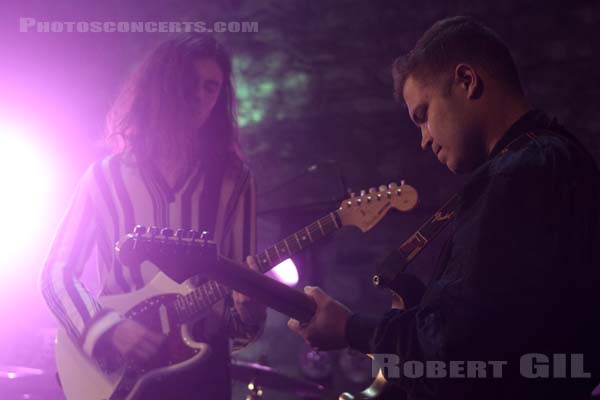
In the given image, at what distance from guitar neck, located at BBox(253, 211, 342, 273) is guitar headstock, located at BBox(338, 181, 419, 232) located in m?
0.06

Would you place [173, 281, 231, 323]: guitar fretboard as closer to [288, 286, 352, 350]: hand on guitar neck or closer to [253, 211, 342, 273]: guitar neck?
[253, 211, 342, 273]: guitar neck

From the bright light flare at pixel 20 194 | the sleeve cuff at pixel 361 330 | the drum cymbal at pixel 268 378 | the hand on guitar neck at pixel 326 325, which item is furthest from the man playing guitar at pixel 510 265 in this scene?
the bright light flare at pixel 20 194

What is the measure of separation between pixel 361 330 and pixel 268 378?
Result: 5.73 ft

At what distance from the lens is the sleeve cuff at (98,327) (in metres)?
2.56

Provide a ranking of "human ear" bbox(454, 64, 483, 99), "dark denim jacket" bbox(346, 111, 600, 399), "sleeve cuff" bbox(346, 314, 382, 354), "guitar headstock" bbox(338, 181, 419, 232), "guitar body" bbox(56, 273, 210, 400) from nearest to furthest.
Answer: "dark denim jacket" bbox(346, 111, 600, 399) < "human ear" bbox(454, 64, 483, 99) < "sleeve cuff" bbox(346, 314, 382, 354) < "guitar body" bbox(56, 273, 210, 400) < "guitar headstock" bbox(338, 181, 419, 232)

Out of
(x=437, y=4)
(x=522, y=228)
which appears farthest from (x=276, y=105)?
(x=522, y=228)

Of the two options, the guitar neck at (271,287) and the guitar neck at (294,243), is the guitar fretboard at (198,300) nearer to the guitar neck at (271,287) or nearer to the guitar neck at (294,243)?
the guitar neck at (271,287)

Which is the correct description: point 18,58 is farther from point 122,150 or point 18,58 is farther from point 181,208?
point 181,208

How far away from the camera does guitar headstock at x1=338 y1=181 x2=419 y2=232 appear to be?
9.94 feet

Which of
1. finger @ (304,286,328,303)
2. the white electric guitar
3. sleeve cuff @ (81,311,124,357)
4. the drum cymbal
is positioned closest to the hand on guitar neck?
finger @ (304,286,328,303)

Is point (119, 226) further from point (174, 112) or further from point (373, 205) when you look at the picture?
point (373, 205)

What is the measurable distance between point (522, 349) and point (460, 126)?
23.3 inches

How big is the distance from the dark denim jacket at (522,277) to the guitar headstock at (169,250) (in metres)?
0.80

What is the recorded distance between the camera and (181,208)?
2768mm
